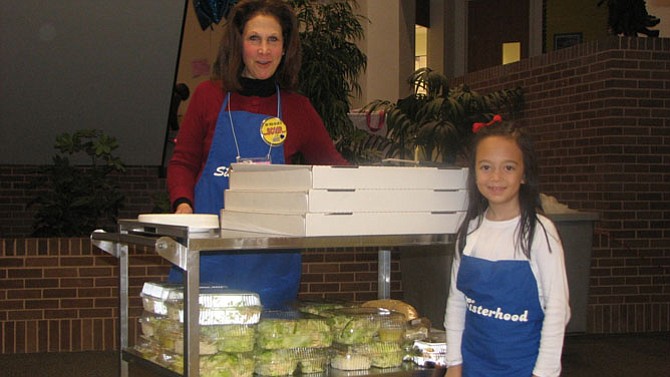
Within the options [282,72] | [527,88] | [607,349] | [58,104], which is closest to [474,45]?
[527,88]

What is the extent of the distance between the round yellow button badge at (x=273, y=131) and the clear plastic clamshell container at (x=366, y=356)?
2.27 ft

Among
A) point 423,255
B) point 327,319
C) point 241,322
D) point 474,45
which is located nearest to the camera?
point 241,322

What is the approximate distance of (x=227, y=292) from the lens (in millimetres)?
2600

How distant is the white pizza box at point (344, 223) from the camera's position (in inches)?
93.4

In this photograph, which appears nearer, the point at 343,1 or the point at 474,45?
the point at 343,1

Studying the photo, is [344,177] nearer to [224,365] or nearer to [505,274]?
[505,274]

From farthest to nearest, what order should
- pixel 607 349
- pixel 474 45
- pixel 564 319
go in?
1. pixel 474 45
2. pixel 607 349
3. pixel 564 319

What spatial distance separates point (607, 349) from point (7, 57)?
17.5ft

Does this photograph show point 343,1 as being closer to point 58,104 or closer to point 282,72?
point 58,104

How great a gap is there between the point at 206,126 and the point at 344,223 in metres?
0.79

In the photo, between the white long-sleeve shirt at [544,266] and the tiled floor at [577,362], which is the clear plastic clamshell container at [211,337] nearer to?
the white long-sleeve shirt at [544,266]

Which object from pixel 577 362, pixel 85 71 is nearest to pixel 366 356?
pixel 577 362


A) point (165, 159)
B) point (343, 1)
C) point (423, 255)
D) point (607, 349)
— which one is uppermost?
point (343, 1)

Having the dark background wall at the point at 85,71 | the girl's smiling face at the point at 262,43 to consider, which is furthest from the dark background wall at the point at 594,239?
the girl's smiling face at the point at 262,43
